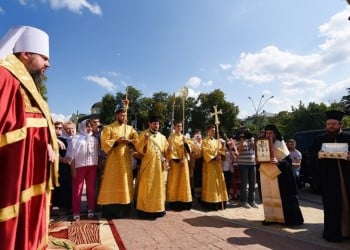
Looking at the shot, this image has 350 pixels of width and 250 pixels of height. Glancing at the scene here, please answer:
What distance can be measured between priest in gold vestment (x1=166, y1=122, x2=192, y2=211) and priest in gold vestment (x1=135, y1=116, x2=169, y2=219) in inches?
22.1

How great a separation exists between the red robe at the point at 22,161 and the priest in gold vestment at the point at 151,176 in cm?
413

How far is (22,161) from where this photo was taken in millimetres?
2207

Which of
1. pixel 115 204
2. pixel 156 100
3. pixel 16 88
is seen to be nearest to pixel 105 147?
pixel 115 204

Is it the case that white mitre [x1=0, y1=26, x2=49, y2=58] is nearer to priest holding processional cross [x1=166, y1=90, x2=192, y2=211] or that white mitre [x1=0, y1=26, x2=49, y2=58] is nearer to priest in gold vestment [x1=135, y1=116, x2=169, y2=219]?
priest in gold vestment [x1=135, y1=116, x2=169, y2=219]

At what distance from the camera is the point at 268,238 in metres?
5.39

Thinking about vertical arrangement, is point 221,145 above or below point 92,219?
above

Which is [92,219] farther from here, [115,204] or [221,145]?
[221,145]

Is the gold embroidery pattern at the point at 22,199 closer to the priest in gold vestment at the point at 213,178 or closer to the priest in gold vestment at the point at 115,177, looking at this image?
the priest in gold vestment at the point at 115,177

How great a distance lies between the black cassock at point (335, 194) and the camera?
526 centimetres

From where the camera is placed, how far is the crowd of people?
7.38 feet

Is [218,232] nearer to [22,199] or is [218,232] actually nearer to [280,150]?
[280,150]

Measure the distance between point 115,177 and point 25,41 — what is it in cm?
433

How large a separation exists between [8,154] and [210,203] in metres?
6.35

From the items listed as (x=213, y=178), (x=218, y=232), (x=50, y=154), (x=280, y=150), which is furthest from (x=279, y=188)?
(x=50, y=154)
